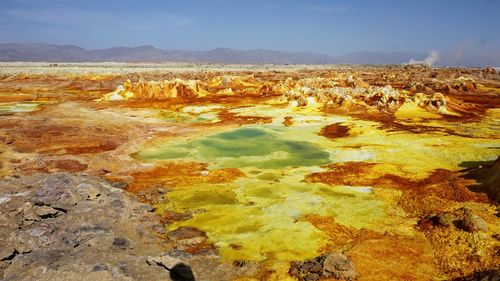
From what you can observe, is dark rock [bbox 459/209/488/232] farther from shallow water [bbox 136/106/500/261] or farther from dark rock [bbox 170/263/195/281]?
dark rock [bbox 170/263/195/281]

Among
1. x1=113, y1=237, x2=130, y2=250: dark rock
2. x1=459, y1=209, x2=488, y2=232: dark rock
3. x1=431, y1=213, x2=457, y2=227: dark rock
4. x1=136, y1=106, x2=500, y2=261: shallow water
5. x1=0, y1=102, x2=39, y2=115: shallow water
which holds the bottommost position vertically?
x1=0, y1=102, x2=39, y2=115: shallow water

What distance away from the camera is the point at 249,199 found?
13383 millimetres

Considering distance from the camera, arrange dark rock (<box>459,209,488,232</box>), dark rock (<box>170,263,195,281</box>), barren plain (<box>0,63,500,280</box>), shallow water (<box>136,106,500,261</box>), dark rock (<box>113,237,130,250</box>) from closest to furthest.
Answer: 1. dark rock (<box>170,263,195,281</box>)
2. barren plain (<box>0,63,500,280</box>)
3. dark rock (<box>113,237,130,250</box>)
4. dark rock (<box>459,209,488,232</box>)
5. shallow water (<box>136,106,500,261</box>)

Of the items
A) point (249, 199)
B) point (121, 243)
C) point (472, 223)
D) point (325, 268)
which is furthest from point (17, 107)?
point (472, 223)

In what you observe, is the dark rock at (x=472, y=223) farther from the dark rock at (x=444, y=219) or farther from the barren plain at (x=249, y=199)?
the dark rock at (x=444, y=219)

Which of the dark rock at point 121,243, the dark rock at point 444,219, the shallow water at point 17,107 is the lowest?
the shallow water at point 17,107

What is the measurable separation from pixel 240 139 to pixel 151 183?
27.4ft

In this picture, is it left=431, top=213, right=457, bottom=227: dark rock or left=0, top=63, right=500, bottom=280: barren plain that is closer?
left=0, top=63, right=500, bottom=280: barren plain

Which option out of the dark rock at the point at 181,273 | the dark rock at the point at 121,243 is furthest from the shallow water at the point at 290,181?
the dark rock at the point at 121,243

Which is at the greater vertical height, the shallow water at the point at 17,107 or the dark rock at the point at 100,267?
the dark rock at the point at 100,267

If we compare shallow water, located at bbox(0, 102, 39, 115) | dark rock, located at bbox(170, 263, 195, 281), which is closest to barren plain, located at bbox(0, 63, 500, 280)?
dark rock, located at bbox(170, 263, 195, 281)

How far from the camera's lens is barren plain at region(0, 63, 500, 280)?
8.90m

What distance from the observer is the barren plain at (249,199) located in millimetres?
8898

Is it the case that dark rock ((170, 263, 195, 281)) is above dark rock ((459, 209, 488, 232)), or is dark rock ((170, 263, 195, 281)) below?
below
